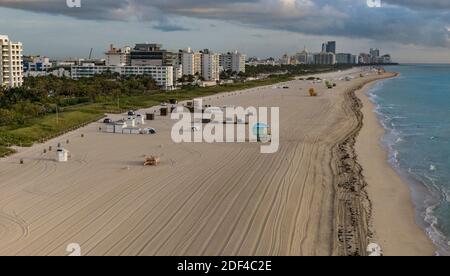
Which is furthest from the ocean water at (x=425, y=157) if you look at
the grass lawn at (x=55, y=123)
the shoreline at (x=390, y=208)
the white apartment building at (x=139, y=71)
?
the white apartment building at (x=139, y=71)

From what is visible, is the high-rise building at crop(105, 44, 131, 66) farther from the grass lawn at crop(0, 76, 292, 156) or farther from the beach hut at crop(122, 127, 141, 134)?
the beach hut at crop(122, 127, 141, 134)

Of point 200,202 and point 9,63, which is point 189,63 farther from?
point 200,202

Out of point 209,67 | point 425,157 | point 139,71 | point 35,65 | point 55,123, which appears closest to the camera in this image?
point 425,157

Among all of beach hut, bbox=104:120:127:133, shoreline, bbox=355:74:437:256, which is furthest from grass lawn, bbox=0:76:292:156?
shoreline, bbox=355:74:437:256

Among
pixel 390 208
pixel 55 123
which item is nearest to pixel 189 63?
pixel 55 123

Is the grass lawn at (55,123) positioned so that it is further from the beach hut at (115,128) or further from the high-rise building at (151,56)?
the high-rise building at (151,56)
